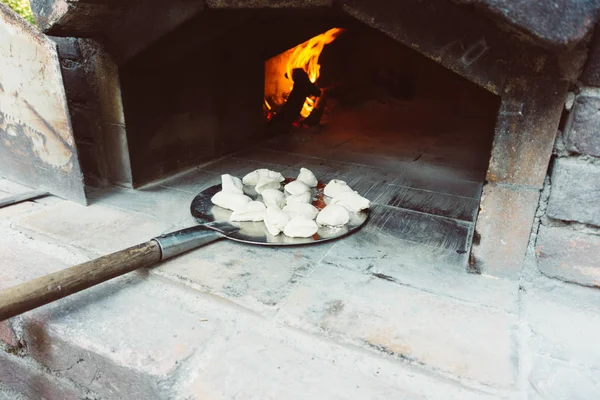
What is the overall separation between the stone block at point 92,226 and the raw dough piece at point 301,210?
49 centimetres

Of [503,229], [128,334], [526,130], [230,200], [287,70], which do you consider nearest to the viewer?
[128,334]

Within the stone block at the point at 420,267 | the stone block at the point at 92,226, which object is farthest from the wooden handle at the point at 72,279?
the stone block at the point at 420,267

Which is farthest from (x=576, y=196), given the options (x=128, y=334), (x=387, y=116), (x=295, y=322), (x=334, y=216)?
(x=387, y=116)

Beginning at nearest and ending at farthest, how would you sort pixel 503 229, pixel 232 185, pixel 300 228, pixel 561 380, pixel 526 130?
pixel 561 380 < pixel 526 130 < pixel 503 229 < pixel 300 228 < pixel 232 185

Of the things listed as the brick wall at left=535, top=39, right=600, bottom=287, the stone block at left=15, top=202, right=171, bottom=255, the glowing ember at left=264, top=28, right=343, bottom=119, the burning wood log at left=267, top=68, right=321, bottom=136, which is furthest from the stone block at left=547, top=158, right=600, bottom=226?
the glowing ember at left=264, top=28, right=343, bottom=119

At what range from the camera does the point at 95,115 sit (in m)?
2.03

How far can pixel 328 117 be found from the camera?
12.8ft

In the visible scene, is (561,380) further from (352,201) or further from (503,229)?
(352,201)

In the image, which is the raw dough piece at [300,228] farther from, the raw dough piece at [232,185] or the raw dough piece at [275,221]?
the raw dough piece at [232,185]

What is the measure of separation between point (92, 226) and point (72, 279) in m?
0.56

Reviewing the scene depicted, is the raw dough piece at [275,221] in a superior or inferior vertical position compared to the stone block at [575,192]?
inferior

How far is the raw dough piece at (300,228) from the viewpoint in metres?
1.55

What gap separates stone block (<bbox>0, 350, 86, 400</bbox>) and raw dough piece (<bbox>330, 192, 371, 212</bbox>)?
43.9 inches

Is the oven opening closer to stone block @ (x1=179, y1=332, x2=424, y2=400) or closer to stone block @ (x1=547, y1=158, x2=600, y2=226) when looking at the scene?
stone block @ (x1=547, y1=158, x2=600, y2=226)
